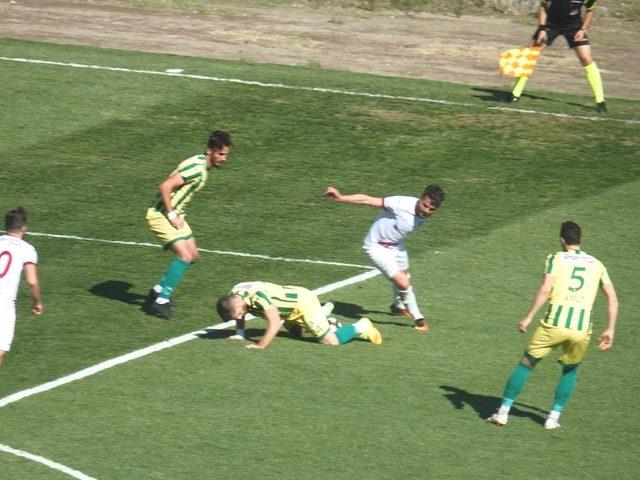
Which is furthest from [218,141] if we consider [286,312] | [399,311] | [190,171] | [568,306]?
[568,306]

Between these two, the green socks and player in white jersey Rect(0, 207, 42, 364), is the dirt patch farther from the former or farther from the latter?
player in white jersey Rect(0, 207, 42, 364)

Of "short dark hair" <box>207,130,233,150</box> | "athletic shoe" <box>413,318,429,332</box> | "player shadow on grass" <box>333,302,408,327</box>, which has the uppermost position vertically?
"short dark hair" <box>207,130,233,150</box>

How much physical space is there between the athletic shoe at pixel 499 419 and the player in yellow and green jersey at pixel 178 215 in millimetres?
4570

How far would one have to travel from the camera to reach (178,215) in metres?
15.9

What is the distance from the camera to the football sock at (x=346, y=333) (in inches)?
597

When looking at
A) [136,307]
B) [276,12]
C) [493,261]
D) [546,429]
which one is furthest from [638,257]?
[276,12]

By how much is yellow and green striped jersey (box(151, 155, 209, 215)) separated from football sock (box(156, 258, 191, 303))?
0.64 m

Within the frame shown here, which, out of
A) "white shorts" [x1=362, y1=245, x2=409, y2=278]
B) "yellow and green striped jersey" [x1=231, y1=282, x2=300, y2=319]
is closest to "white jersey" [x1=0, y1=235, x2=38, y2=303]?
"yellow and green striped jersey" [x1=231, y1=282, x2=300, y2=319]

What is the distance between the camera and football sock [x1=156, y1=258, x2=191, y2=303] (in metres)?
15.8

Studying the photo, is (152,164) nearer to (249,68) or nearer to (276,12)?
(249,68)

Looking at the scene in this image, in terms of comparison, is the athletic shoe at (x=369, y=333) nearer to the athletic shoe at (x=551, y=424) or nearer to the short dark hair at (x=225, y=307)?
the short dark hair at (x=225, y=307)

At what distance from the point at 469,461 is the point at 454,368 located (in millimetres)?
2306

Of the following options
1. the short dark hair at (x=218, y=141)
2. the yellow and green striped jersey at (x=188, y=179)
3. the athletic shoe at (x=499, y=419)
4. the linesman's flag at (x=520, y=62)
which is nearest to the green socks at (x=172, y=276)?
the yellow and green striped jersey at (x=188, y=179)

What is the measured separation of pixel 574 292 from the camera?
12664 mm
